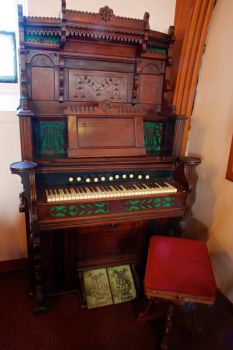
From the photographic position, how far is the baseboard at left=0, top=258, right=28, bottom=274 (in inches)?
87.0

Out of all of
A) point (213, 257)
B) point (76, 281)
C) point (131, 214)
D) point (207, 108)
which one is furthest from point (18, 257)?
point (207, 108)

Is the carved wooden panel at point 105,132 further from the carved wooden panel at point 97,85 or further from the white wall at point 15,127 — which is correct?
the white wall at point 15,127

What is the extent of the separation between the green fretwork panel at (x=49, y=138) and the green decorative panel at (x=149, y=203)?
569mm

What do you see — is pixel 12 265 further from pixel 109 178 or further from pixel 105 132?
pixel 105 132

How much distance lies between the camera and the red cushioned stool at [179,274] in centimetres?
136

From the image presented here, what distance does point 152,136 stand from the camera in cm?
198

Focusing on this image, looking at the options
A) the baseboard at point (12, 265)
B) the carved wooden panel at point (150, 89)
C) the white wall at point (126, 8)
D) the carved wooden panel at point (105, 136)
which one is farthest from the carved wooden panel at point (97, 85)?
the baseboard at point (12, 265)

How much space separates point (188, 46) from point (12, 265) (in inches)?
92.4

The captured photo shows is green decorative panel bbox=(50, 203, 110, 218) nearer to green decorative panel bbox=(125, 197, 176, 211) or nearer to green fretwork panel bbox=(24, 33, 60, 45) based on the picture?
green decorative panel bbox=(125, 197, 176, 211)

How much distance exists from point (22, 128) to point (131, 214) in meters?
0.86

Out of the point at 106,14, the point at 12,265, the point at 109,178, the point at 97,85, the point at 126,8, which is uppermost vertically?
the point at 126,8

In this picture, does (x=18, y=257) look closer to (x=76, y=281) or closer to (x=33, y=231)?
(x=76, y=281)

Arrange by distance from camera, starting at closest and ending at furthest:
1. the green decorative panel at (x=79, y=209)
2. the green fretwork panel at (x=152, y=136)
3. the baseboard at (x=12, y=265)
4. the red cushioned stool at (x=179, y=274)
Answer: the red cushioned stool at (x=179, y=274)
the green decorative panel at (x=79, y=209)
the green fretwork panel at (x=152, y=136)
the baseboard at (x=12, y=265)

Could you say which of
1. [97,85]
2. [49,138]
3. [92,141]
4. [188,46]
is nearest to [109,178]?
[92,141]
